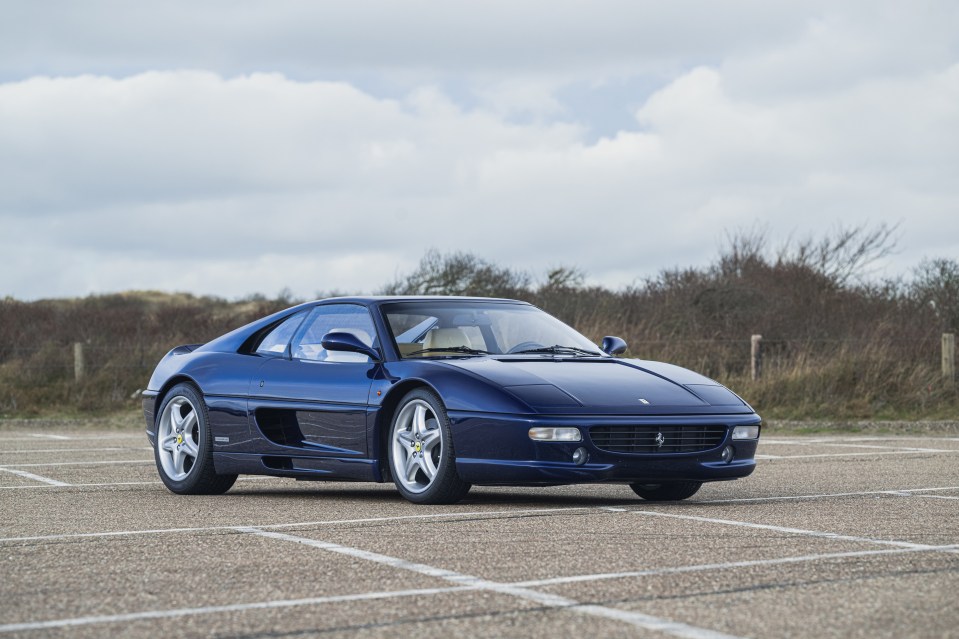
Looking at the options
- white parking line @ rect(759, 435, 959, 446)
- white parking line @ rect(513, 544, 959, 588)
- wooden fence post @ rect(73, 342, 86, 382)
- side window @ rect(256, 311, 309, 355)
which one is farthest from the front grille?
wooden fence post @ rect(73, 342, 86, 382)

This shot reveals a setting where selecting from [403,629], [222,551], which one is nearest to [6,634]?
[403,629]

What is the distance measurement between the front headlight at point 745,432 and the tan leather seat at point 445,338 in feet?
5.98

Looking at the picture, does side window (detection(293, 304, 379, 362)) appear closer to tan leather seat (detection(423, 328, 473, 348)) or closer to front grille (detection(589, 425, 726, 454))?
tan leather seat (detection(423, 328, 473, 348))

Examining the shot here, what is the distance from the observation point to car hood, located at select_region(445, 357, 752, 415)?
8.61m

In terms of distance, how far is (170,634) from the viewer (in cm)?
461

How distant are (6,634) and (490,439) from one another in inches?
166

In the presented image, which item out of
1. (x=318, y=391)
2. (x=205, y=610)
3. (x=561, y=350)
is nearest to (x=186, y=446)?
(x=318, y=391)

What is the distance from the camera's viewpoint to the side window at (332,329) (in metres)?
9.78

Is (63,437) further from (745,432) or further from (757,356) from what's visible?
(745,432)

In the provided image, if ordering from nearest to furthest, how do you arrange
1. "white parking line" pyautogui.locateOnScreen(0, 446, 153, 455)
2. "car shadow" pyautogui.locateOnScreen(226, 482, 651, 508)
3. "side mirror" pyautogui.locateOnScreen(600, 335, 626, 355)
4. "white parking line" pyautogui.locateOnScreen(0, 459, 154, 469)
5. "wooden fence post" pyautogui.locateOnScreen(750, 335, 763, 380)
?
"car shadow" pyautogui.locateOnScreen(226, 482, 651, 508) → "side mirror" pyautogui.locateOnScreen(600, 335, 626, 355) → "white parking line" pyautogui.locateOnScreen(0, 459, 154, 469) → "white parking line" pyautogui.locateOnScreen(0, 446, 153, 455) → "wooden fence post" pyautogui.locateOnScreen(750, 335, 763, 380)

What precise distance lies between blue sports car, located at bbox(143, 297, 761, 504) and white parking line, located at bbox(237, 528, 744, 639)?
1921 mm

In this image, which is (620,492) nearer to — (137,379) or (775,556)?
(775,556)

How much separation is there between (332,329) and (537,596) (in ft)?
16.7

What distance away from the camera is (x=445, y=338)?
966cm
